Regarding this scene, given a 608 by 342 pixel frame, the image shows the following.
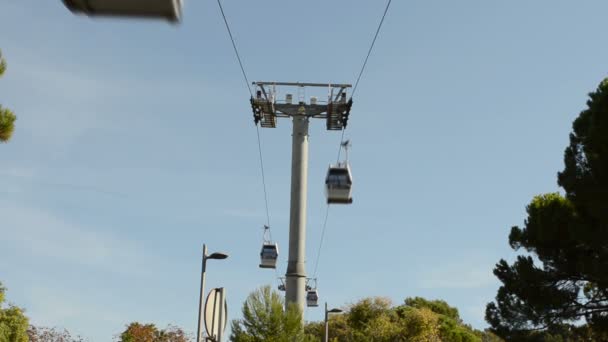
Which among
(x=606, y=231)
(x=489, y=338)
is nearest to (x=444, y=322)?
(x=489, y=338)

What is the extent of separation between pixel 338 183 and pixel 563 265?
20.6 m

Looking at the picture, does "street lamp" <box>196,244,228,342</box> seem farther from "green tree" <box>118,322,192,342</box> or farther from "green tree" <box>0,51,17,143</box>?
"green tree" <box>118,322,192,342</box>

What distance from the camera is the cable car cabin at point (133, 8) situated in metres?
4.23

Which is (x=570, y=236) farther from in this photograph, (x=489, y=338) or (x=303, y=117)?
(x=489, y=338)

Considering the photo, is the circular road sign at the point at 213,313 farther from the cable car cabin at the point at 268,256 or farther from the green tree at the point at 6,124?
the cable car cabin at the point at 268,256

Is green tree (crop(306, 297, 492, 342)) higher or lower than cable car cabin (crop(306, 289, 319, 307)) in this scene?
higher

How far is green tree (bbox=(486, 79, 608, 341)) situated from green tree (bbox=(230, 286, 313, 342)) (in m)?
14.9

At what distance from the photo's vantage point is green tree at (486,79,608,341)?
119 feet

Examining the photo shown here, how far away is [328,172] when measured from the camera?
2369cm

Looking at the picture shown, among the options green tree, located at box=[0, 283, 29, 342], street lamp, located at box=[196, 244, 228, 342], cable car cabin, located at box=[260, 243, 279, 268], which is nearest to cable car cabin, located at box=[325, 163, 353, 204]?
street lamp, located at box=[196, 244, 228, 342]

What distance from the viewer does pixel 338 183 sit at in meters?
23.5

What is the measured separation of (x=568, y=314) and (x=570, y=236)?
4.83 m

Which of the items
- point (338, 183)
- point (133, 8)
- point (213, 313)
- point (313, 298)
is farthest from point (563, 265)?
point (133, 8)

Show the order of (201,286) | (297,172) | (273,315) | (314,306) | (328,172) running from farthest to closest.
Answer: (314,306)
(297,172)
(273,315)
(328,172)
(201,286)
